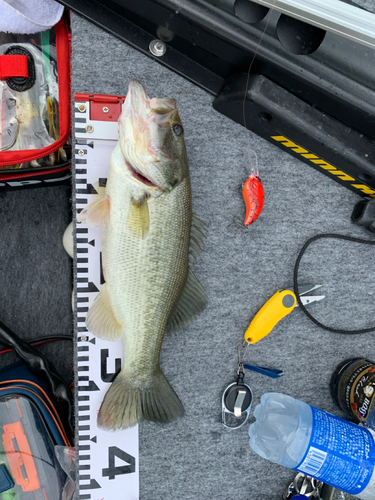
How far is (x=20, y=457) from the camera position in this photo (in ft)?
3.37

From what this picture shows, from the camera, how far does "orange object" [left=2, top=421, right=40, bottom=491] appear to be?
40.1 inches

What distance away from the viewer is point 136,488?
1073 mm

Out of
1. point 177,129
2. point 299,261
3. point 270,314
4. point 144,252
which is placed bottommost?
point 270,314

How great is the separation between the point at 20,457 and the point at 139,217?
76cm

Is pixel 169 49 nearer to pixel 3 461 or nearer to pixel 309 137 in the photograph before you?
pixel 309 137

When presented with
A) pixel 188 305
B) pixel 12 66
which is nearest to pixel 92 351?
pixel 188 305

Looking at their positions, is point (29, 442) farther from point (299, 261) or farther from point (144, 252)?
point (299, 261)

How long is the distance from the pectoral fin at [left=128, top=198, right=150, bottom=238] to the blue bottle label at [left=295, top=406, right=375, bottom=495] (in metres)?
0.71

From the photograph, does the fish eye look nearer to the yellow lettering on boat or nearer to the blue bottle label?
the yellow lettering on boat

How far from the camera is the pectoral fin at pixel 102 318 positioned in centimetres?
94

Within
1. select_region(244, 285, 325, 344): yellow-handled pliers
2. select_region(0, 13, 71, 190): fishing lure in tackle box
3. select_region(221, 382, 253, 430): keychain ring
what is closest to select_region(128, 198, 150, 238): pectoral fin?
select_region(0, 13, 71, 190): fishing lure in tackle box

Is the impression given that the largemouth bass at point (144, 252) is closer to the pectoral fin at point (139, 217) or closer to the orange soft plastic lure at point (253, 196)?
the pectoral fin at point (139, 217)

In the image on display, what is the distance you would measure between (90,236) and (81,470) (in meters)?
0.65

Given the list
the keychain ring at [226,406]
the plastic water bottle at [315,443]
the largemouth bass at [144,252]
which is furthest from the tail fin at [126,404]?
the plastic water bottle at [315,443]
